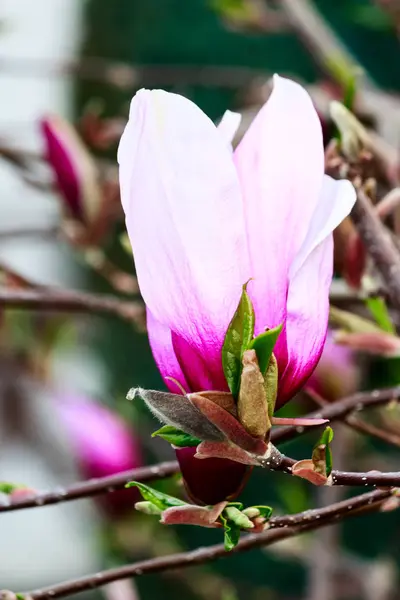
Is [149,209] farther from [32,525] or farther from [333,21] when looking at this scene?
[32,525]

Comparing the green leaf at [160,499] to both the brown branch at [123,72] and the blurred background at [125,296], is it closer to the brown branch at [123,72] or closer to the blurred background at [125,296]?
the blurred background at [125,296]

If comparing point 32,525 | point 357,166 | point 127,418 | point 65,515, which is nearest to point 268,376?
point 357,166

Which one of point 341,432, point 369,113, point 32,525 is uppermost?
point 369,113

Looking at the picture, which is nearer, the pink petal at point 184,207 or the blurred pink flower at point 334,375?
the pink petal at point 184,207

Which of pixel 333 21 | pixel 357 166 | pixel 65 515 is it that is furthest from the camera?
pixel 65 515

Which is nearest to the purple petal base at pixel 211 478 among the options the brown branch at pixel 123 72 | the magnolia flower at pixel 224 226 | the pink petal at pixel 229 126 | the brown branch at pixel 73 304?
the magnolia flower at pixel 224 226

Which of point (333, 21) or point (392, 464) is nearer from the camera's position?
point (392, 464)

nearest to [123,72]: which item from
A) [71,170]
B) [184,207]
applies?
[71,170]
